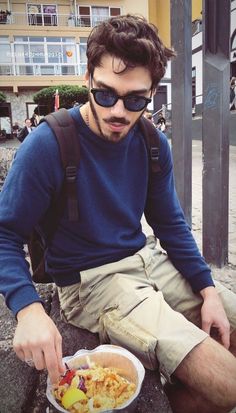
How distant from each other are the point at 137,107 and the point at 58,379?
1.21 meters

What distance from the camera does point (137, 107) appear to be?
1736 mm

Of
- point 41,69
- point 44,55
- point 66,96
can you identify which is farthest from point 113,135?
point 44,55

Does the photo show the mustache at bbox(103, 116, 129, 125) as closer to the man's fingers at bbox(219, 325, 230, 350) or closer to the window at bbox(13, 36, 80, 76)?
the man's fingers at bbox(219, 325, 230, 350)

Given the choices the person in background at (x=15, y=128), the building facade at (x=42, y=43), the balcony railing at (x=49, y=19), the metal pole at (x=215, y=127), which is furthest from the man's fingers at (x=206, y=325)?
the balcony railing at (x=49, y=19)

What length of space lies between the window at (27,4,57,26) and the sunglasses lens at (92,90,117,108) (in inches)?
1374

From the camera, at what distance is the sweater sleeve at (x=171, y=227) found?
194 cm

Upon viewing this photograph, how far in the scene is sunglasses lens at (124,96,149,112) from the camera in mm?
1700

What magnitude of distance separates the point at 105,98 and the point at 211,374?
1.24 meters

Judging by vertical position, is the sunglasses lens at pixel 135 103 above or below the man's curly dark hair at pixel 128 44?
below

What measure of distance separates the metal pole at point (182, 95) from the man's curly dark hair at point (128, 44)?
215 centimetres

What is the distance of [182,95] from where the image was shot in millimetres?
3928

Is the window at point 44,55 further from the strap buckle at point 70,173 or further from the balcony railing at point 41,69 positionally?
the strap buckle at point 70,173

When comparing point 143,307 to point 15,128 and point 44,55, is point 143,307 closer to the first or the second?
point 15,128

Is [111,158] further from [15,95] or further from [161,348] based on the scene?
[15,95]
